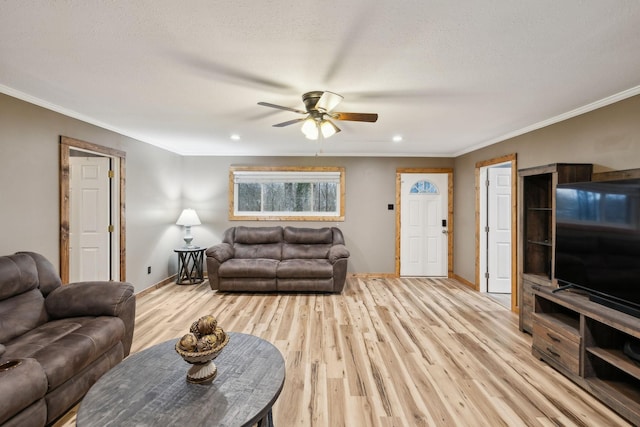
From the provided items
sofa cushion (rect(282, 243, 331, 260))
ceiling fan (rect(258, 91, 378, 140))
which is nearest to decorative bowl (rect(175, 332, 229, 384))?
ceiling fan (rect(258, 91, 378, 140))

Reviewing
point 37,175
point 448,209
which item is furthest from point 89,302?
point 448,209

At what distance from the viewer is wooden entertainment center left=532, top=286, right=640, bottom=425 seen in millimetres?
1932

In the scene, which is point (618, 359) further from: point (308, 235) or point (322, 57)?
point (308, 235)

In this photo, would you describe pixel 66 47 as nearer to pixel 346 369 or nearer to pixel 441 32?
pixel 441 32

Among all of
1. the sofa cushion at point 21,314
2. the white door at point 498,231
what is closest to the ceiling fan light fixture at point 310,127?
the sofa cushion at point 21,314

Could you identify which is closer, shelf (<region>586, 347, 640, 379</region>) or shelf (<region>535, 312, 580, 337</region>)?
shelf (<region>586, 347, 640, 379</region>)

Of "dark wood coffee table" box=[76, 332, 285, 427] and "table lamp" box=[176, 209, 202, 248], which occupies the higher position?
"table lamp" box=[176, 209, 202, 248]

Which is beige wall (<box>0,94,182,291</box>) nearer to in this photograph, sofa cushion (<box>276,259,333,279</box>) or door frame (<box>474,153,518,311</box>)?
sofa cushion (<box>276,259,333,279</box>)

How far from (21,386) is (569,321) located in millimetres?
3807

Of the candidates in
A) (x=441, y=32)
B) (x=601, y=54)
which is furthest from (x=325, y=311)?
(x=601, y=54)

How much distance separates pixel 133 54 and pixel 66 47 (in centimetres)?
39

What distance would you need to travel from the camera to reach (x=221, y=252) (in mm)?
4754

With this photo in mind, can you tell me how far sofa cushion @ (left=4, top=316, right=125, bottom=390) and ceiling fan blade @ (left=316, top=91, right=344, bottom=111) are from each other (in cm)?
237

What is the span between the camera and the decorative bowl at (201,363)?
1.41 m
